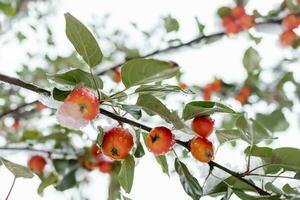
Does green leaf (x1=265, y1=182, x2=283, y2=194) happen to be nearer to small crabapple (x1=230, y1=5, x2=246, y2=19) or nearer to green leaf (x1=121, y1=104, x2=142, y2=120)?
green leaf (x1=121, y1=104, x2=142, y2=120)

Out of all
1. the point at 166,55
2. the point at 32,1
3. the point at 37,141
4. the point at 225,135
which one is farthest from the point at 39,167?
the point at 32,1

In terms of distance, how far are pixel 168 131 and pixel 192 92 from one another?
13 centimetres

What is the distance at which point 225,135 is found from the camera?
48.9 inches

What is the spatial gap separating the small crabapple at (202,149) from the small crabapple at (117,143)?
0.60 ft

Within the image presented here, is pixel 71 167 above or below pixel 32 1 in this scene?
below

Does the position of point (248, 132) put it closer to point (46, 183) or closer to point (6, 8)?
point (46, 183)

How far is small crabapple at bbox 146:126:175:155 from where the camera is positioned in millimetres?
1086

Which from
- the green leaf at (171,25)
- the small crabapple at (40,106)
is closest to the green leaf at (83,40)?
the small crabapple at (40,106)

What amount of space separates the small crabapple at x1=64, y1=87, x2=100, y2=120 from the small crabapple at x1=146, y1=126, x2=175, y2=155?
177mm

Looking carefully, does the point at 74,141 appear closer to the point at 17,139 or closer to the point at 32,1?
the point at 17,139

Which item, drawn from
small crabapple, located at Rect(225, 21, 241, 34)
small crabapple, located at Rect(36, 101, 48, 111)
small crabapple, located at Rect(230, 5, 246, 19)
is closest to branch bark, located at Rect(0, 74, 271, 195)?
small crabapple, located at Rect(36, 101, 48, 111)

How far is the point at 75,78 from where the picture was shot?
107cm

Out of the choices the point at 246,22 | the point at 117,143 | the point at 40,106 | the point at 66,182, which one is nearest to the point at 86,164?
the point at 66,182

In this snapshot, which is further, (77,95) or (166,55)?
(166,55)
